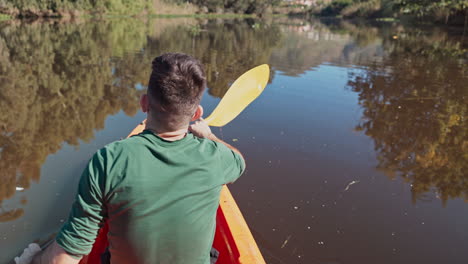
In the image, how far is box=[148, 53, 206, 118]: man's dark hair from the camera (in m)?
0.97

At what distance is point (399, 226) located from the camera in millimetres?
2643

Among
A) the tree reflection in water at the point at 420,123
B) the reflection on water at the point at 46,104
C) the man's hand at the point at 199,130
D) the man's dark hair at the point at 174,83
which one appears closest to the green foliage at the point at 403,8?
the tree reflection in water at the point at 420,123

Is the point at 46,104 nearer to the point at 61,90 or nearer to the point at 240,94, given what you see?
the point at 61,90

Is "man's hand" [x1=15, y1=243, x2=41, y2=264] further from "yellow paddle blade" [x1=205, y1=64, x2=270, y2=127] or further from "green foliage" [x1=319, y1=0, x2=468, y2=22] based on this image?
"green foliage" [x1=319, y1=0, x2=468, y2=22]

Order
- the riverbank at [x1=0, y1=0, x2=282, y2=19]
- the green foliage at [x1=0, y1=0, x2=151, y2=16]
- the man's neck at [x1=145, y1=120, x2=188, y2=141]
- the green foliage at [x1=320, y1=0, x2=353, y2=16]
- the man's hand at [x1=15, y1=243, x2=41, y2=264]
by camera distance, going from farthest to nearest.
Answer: the green foliage at [x1=320, y1=0, x2=353, y2=16]
the riverbank at [x1=0, y1=0, x2=282, y2=19]
the green foliage at [x1=0, y1=0, x2=151, y2=16]
the man's hand at [x1=15, y1=243, x2=41, y2=264]
the man's neck at [x1=145, y1=120, x2=188, y2=141]

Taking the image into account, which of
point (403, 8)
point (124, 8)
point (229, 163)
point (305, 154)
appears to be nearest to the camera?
point (229, 163)

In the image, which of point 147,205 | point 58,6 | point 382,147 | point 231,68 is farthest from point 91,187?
point 58,6

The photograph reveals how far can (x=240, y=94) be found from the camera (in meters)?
2.38

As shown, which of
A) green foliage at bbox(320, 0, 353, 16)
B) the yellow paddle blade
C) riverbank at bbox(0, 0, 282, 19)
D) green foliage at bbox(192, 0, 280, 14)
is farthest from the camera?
green foliage at bbox(320, 0, 353, 16)

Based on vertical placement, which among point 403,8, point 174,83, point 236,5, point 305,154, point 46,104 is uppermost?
point 236,5

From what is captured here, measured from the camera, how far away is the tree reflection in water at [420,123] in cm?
340

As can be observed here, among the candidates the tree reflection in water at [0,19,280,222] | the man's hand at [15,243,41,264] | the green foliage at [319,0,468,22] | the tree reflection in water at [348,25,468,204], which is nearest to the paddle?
the man's hand at [15,243,41,264]

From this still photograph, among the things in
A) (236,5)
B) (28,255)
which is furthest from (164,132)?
(236,5)

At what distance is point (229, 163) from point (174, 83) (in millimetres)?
333
